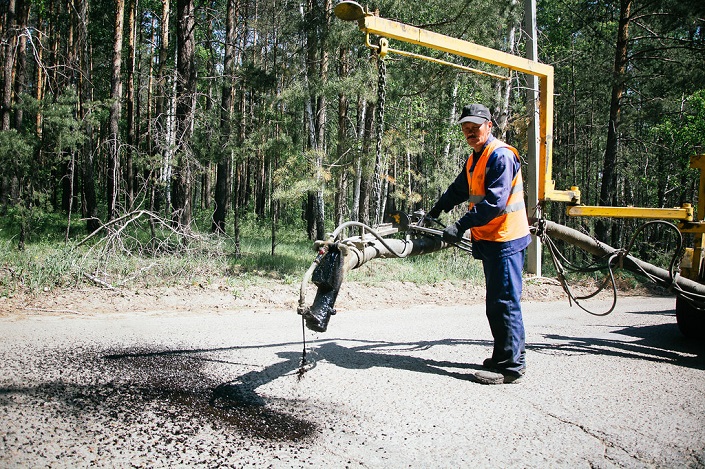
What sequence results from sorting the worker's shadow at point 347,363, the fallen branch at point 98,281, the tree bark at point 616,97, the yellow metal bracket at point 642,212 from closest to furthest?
the worker's shadow at point 347,363 → the yellow metal bracket at point 642,212 → the fallen branch at point 98,281 → the tree bark at point 616,97

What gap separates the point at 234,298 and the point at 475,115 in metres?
5.06

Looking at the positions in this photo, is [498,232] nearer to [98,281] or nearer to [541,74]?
[541,74]

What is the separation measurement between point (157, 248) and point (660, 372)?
7720 mm

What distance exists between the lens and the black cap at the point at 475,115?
4.52m

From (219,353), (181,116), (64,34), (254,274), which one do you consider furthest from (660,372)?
(64,34)

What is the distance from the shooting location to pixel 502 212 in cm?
452

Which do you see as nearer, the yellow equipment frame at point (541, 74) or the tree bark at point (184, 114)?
the yellow equipment frame at point (541, 74)

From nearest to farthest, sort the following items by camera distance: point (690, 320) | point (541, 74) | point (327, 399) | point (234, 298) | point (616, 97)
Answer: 1. point (327, 399)
2. point (690, 320)
3. point (541, 74)
4. point (234, 298)
5. point (616, 97)

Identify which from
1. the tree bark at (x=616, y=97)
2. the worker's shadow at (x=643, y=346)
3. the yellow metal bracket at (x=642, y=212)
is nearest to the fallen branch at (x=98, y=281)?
the worker's shadow at (x=643, y=346)

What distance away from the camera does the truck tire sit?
625 centimetres

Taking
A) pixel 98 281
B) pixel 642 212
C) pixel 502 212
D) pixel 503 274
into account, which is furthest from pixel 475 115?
pixel 98 281

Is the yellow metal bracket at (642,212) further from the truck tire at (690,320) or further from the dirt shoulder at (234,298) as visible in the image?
the dirt shoulder at (234,298)

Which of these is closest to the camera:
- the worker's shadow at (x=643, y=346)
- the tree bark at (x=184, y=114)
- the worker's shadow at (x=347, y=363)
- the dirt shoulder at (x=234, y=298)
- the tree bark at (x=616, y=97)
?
the worker's shadow at (x=347, y=363)

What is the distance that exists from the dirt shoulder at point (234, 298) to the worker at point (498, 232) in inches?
77.2
